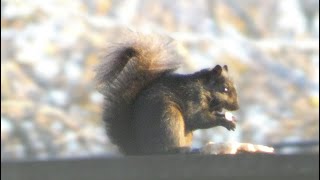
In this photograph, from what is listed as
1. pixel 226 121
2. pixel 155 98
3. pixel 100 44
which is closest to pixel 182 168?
pixel 155 98

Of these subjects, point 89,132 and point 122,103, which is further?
point 89,132

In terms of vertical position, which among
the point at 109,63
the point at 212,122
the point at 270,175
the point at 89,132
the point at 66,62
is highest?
the point at 66,62

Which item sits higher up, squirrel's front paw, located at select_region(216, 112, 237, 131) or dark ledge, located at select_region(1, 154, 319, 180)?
squirrel's front paw, located at select_region(216, 112, 237, 131)

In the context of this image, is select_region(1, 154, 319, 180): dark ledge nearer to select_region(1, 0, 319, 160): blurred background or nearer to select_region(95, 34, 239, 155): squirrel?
select_region(95, 34, 239, 155): squirrel

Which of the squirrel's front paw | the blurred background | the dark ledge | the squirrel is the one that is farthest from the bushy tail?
the blurred background

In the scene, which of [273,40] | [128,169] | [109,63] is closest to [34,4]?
[273,40]

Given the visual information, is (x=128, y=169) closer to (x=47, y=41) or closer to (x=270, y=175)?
(x=270, y=175)

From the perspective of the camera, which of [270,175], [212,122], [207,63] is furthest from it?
[207,63]

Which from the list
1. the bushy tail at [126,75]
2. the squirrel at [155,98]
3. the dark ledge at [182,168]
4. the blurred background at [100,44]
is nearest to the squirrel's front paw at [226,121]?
the squirrel at [155,98]
